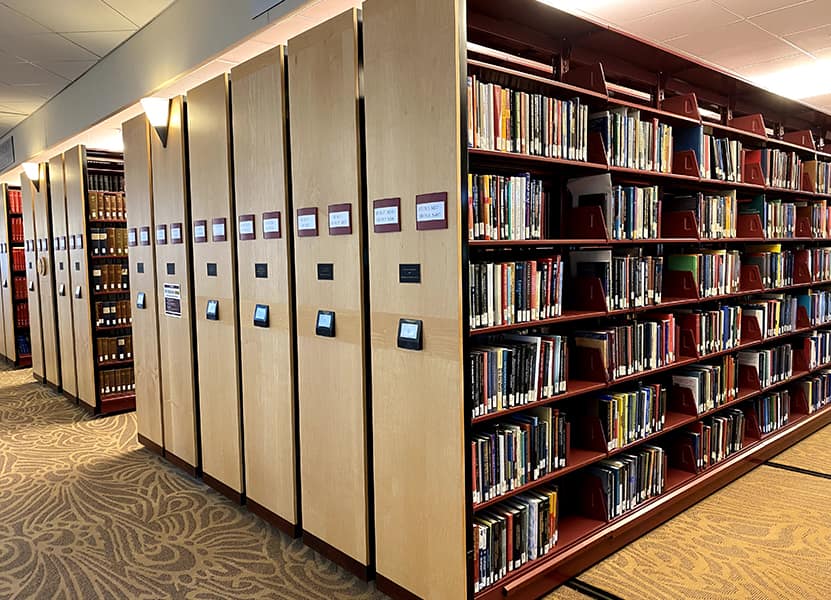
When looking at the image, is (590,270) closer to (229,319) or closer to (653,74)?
(653,74)

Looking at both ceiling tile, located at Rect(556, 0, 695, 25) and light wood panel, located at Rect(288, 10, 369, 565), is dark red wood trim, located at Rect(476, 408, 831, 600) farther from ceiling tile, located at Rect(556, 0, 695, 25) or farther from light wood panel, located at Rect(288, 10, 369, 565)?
ceiling tile, located at Rect(556, 0, 695, 25)

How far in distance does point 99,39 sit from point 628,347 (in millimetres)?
4739

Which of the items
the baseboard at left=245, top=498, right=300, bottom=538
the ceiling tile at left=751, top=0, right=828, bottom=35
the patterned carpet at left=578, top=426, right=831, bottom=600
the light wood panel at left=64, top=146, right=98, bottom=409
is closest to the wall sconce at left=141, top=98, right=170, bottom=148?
the light wood panel at left=64, top=146, right=98, bottom=409

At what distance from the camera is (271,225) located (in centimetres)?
304

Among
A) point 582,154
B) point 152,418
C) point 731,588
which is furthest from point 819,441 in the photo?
point 152,418

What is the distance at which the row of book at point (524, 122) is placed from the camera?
228 centimetres

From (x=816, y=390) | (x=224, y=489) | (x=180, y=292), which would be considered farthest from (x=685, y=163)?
(x=224, y=489)

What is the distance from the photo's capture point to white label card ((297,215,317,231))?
279 centimetres

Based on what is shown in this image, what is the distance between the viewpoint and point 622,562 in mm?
2822

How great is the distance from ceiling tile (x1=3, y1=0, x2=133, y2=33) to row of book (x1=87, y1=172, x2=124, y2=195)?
1.47 metres

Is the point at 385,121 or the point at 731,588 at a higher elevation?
the point at 385,121

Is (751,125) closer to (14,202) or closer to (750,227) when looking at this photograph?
(750,227)

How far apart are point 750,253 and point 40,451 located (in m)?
5.56

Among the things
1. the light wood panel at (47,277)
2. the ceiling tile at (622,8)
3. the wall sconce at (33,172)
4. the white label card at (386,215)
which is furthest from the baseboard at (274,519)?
the wall sconce at (33,172)
